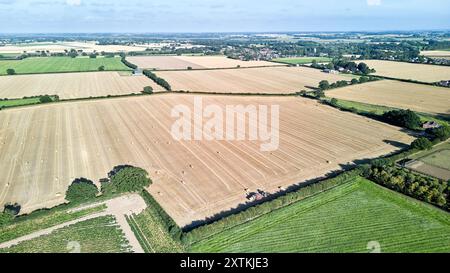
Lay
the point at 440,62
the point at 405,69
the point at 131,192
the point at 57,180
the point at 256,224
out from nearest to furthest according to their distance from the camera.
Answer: the point at 256,224, the point at 131,192, the point at 57,180, the point at 405,69, the point at 440,62

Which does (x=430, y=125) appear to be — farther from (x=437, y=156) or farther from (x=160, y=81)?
(x=160, y=81)

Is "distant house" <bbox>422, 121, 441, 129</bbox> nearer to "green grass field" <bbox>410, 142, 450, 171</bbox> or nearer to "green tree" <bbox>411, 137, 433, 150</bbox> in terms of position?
"green grass field" <bbox>410, 142, 450, 171</bbox>

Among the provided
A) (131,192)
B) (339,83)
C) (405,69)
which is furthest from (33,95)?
(405,69)

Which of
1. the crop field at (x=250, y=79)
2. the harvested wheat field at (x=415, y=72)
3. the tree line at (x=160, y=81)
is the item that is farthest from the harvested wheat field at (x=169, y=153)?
the harvested wheat field at (x=415, y=72)

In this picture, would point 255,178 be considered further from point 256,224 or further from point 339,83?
point 339,83

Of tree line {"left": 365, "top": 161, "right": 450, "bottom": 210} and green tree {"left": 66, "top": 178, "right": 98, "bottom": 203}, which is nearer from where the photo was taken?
green tree {"left": 66, "top": 178, "right": 98, "bottom": 203}

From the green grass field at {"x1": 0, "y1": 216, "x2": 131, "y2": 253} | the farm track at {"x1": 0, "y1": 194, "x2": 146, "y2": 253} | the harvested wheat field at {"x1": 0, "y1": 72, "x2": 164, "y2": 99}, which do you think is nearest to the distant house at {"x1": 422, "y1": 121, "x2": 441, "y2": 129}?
the farm track at {"x1": 0, "y1": 194, "x2": 146, "y2": 253}
